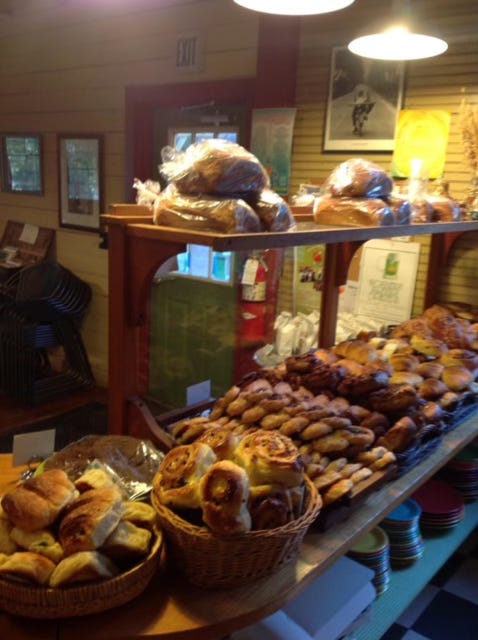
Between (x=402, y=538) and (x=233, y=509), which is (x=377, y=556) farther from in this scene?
(x=233, y=509)

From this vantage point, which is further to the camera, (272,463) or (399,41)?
(399,41)

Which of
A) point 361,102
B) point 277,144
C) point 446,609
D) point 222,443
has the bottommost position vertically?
point 446,609

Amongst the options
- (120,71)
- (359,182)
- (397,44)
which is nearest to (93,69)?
(120,71)

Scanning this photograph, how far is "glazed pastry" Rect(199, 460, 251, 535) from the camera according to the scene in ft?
3.15

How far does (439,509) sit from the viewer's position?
215cm

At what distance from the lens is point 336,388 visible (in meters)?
1.65

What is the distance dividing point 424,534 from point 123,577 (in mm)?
1528

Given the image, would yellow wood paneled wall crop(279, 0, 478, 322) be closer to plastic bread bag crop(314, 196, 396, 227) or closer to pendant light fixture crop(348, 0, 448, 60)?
pendant light fixture crop(348, 0, 448, 60)

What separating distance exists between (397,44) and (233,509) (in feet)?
5.44

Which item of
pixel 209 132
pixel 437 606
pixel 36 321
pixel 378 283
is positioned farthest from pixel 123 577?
pixel 36 321

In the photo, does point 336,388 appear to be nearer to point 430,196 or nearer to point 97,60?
point 430,196

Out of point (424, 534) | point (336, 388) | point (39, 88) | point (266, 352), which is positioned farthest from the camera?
point (39, 88)

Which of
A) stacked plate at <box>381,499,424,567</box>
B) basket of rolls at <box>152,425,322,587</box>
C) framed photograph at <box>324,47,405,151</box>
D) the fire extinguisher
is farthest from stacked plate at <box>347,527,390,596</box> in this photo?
framed photograph at <box>324,47,405,151</box>

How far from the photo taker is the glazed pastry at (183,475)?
3.39ft
